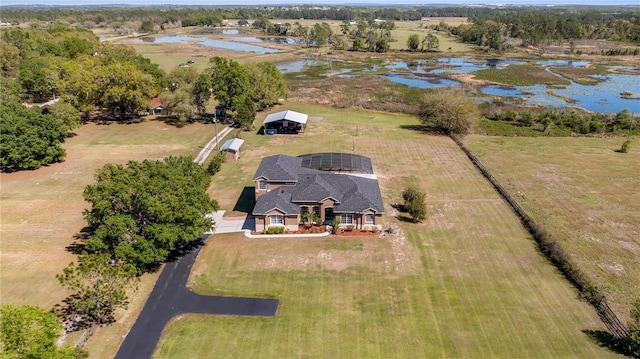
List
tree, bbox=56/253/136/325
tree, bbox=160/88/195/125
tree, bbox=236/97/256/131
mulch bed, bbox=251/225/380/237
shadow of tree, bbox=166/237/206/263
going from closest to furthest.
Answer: tree, bbox=56/253/136/325 < shadow of tree, bbox=166/237/206/263 < mulch bed, bbox=251/225/380/237 < tree, bbox=236/97/256/131 < tree, bbox=160/88/195/125

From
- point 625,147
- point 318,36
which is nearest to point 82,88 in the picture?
point 625,147

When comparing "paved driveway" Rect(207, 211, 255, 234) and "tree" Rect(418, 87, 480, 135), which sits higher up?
"tree" Rect(418, 87, 480, 135)

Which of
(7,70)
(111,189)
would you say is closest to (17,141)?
(111,189)

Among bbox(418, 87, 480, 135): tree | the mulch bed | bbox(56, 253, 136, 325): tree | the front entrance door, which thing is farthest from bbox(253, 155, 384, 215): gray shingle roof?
bbox(418, 87, 480, 135): tree

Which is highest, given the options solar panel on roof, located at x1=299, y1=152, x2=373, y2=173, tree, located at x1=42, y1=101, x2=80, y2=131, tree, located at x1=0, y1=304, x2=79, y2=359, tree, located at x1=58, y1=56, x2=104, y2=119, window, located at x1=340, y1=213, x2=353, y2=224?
tree, located at x1=58, y1=56, x2=104, y2=119

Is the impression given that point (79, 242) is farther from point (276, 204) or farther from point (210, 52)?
point (210, 52)

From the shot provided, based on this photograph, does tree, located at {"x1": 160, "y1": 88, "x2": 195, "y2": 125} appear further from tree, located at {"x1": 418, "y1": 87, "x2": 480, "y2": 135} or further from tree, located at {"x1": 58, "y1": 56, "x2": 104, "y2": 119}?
tree, located at {"x1": 418, "y1": 87, "x2": 480, "y2": 135}

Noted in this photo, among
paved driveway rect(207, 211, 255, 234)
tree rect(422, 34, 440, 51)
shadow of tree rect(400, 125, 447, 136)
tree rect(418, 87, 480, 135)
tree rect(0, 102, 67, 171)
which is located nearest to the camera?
paved driveway rect(207, 211, 255, 234)
